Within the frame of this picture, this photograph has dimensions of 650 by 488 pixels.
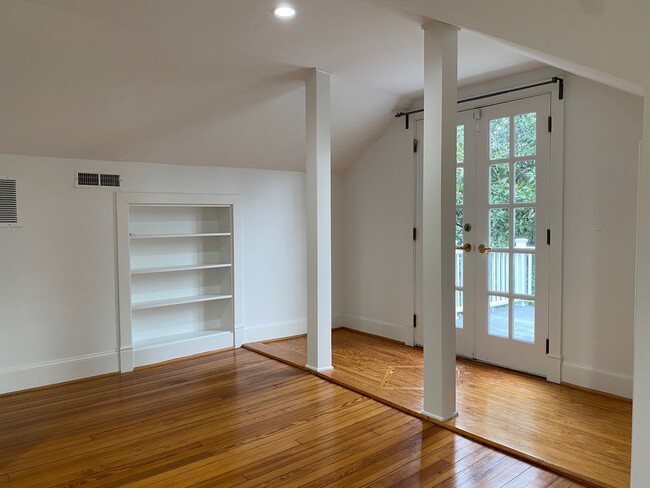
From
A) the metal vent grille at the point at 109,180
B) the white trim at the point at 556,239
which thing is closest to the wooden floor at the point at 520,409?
the white trim at the point at 556,239

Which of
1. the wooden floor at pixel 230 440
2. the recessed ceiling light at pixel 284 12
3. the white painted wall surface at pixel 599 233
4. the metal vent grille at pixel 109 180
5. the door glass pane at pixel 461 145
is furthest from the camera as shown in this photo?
the door glass pane at pixel 461 145

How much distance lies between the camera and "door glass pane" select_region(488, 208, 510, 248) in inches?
151

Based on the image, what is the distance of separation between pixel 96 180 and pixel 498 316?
132 inches

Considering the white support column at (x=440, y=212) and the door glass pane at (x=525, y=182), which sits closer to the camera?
the white support column at (x=440, y=212)

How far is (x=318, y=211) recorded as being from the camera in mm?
3688

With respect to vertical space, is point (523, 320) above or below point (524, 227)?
below

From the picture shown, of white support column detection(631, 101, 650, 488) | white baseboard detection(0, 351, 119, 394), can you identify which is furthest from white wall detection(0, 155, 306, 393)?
white support column detection(631, 101, 650, 488)

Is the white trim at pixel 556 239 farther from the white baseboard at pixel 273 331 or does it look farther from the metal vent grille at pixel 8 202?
the metal vent grille at pixel 8 202

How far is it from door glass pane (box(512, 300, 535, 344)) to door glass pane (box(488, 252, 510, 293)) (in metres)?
0.15

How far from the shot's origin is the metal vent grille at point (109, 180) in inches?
151

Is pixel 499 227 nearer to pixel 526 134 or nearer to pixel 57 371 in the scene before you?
pixel 526 134

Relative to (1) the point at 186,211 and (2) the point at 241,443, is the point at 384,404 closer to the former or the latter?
(2) the point at 241,443

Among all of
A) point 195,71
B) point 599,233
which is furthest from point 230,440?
point 599,233

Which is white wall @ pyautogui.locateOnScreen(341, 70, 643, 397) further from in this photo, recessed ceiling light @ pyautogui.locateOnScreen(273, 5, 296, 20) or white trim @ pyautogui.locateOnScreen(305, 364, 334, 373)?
recessed ceiling light @ pyautogui.locateOnScreen(273, 5, 296, 20)
